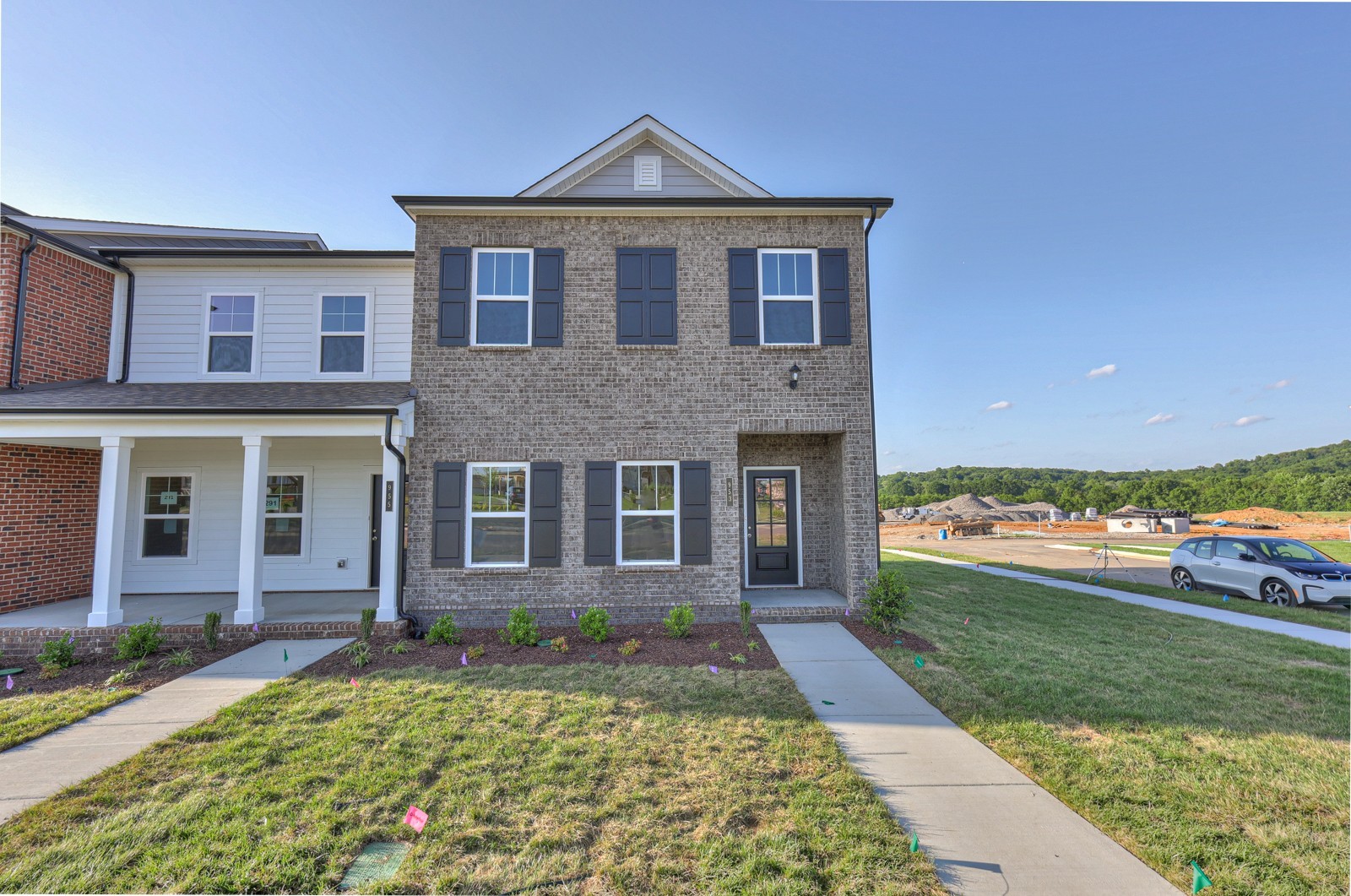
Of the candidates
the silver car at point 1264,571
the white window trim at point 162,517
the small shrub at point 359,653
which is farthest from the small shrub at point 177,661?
the silver car at point 1264,571

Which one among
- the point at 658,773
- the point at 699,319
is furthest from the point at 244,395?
the point at 658,773

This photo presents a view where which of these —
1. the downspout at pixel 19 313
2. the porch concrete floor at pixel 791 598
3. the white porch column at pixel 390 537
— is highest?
the downspout at pixel 19 313

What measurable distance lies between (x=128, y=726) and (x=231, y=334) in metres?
7.21

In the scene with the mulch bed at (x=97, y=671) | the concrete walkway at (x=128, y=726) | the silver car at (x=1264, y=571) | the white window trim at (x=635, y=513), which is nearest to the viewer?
the concrete walkway at (x=128, y=726)

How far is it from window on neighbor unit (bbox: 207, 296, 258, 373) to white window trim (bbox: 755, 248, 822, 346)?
28.9 ft

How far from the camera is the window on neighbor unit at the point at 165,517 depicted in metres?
9.61

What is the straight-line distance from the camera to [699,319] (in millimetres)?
8711

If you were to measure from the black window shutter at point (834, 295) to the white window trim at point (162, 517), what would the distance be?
1057 cm

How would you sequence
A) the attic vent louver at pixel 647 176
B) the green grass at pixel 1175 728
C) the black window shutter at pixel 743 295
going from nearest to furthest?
1. the green grass at pixel 1175 728
2. the black window shutter at pixel 743 295
3. the attic vent louver at pixel 647 176

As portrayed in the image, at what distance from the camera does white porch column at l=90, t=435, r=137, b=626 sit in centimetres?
725

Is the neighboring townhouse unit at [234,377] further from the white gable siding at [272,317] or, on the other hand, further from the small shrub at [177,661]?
the small shrub at [177,661]

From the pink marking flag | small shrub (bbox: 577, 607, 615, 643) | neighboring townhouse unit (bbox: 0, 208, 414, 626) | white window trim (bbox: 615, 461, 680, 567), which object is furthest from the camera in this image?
neighboring townhouse unit (bbox: 0, 208, 414, 626)

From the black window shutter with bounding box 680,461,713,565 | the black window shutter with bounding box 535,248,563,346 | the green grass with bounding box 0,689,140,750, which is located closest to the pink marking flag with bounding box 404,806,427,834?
the green grass with bounding box 0,689,140,750

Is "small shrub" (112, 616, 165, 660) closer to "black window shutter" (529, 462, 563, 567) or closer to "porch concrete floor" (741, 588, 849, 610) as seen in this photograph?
"black window shutter" (529, 462, 563, 567)
